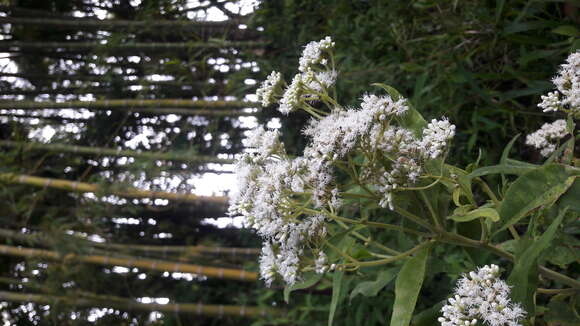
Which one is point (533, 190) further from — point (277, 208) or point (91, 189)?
point (91, 189)

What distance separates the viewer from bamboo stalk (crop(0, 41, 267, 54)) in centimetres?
149

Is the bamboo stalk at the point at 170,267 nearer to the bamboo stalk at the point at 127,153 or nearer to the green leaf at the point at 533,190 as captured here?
the bamboo stalk at the point at 127,153

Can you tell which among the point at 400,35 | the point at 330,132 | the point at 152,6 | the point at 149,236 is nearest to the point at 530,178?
the point at 330,132

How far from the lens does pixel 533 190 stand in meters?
0.58

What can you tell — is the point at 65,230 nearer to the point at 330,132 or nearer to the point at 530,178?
the point at 330,132

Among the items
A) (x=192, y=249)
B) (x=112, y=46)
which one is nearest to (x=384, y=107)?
(x=112, y=46)

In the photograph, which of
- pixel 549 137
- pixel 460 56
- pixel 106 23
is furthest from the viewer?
pixel 106 23

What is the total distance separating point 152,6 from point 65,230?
729mm

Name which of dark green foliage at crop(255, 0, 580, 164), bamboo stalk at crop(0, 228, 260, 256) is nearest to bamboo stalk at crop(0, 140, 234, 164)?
bamboo stalk at crop(0, 228, 260, 256)

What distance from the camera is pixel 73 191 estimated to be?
5.74 ft

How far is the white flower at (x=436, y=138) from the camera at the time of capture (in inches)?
24.1

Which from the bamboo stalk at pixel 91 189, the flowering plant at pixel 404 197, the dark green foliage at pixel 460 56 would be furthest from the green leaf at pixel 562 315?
the bamboo stalk at pixel 91 189

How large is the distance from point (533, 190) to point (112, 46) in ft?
4.22

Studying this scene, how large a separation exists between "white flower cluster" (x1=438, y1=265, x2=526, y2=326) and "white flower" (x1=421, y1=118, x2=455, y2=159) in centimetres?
14
